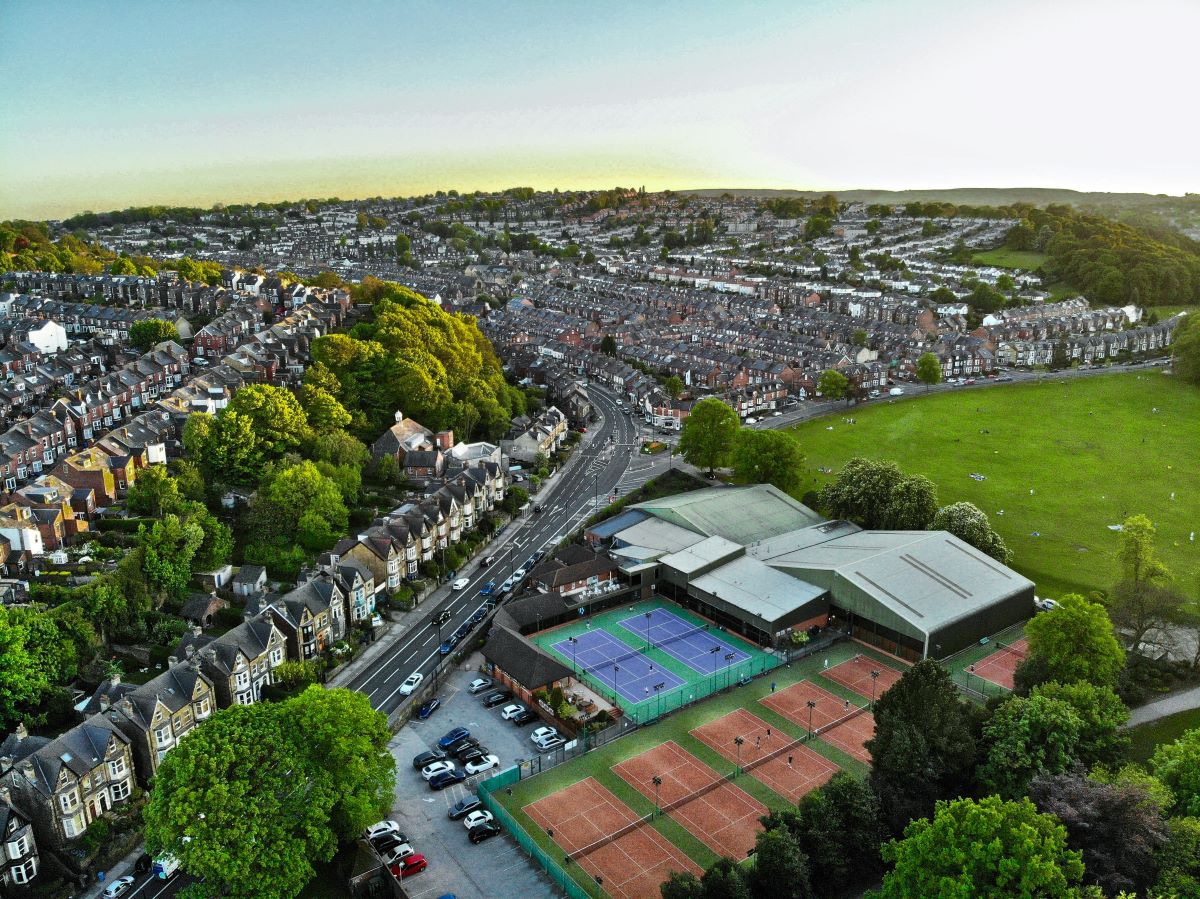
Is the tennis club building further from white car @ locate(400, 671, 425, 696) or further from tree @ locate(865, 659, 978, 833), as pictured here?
white car @ locate(400, 671, 425, 696)

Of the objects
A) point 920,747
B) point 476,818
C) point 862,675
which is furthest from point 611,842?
point 862,675

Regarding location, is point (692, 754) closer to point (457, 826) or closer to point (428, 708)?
point (457, 826)

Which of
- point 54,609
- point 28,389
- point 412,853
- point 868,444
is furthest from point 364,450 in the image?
point 868,444

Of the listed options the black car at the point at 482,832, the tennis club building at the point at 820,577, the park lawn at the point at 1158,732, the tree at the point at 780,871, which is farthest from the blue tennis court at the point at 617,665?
the park lawn at the point at 1158,732

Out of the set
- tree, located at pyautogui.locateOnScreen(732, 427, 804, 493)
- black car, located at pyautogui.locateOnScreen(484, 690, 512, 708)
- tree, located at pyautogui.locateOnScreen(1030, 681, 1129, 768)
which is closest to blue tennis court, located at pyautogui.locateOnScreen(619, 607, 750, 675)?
black car, located at pyautogui.locateOnScreen(484, 690, 512, 708)

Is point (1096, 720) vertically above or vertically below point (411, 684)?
above
